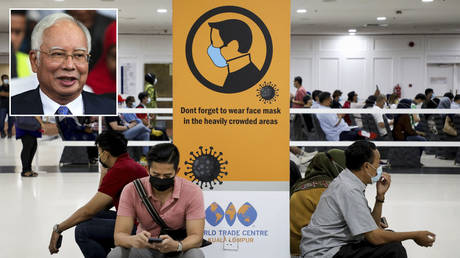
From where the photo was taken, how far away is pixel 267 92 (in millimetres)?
3543

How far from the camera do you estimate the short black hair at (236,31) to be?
3521 millimetres

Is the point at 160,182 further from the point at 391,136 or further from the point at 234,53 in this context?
the point at 391,136

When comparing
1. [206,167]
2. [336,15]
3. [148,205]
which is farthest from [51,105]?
[336,15]

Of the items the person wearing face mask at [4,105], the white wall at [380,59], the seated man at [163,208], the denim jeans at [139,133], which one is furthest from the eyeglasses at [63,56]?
the white wall at [380,59]

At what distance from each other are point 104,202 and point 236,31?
131cm

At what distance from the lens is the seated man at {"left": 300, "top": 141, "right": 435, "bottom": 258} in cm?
285

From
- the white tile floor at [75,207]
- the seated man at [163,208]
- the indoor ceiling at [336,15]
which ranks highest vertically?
the indoor ceiling at [336,15]

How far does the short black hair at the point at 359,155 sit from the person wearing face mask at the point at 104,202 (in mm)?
1235

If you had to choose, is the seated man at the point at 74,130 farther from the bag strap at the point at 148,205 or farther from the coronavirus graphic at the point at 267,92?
the bag strap at the point at 148,205

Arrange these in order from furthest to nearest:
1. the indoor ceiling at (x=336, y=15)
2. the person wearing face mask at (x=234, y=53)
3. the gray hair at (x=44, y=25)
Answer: the indoor ceiling at (x=336, y=15) → the gray hair at (x=44, y=25) → the person wearing face mask at (x=234, y=53)

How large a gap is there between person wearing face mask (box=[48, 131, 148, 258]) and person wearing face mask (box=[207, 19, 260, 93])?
0.75 metres

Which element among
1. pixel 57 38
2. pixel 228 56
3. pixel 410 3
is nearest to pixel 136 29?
Answer: pixel 410 3

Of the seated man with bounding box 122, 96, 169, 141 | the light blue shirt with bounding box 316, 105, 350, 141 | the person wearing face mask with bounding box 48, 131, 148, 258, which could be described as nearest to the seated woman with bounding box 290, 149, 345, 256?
the person wearing face mask with bounding box 48, 131, 148, 258

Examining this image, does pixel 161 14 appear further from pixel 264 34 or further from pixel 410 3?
pixel 264 34
